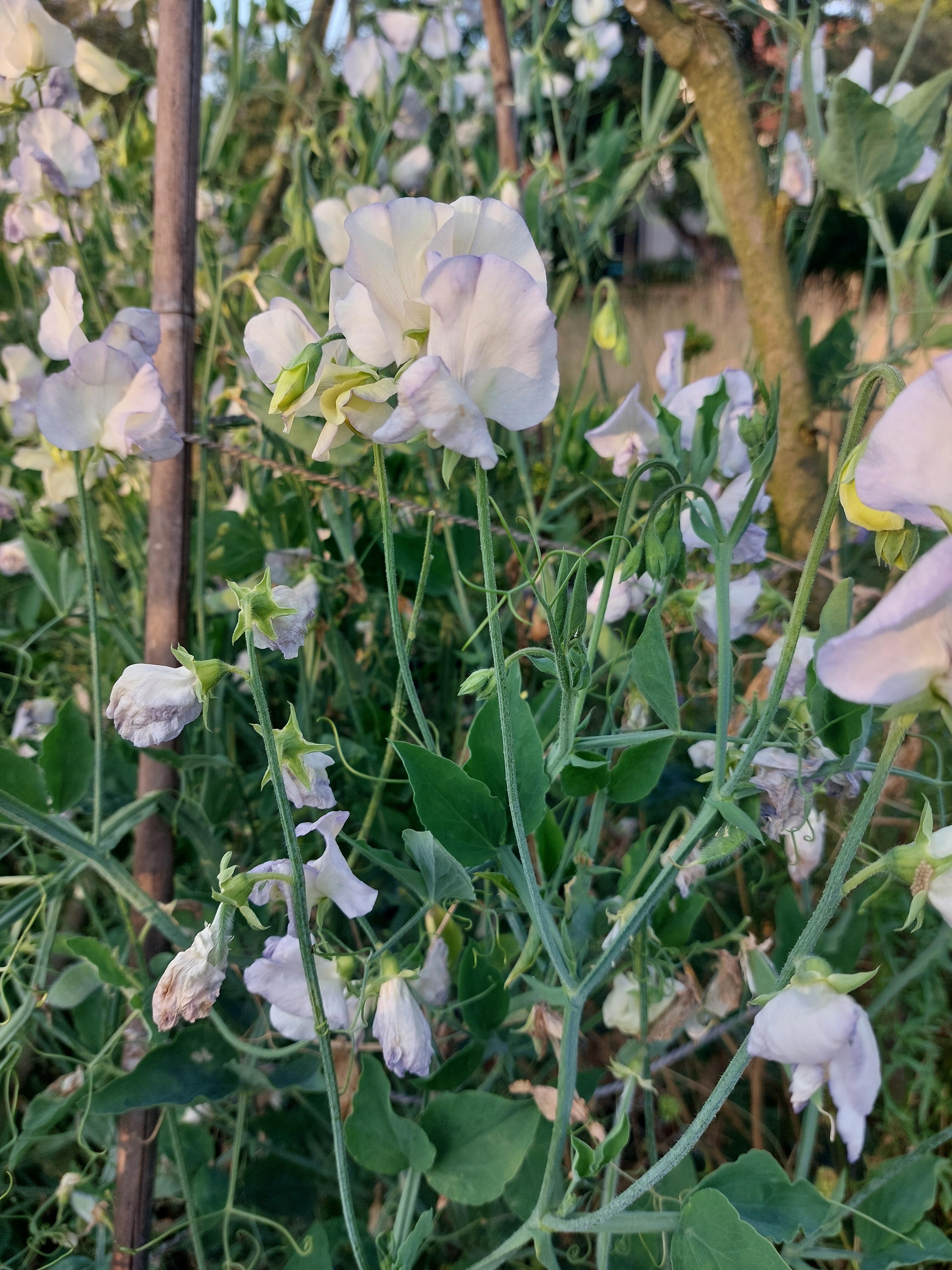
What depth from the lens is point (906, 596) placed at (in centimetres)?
26

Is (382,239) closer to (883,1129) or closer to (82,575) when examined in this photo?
(82,575)

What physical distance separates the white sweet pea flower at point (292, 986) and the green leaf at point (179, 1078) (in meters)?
0.11

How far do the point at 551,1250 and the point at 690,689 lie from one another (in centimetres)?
55

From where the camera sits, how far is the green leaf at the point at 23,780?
0.55 meters

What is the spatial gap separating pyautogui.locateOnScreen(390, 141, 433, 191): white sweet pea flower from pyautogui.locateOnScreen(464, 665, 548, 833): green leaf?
94 centimetres

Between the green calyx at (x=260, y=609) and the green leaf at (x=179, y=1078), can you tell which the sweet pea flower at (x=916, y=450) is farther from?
the green leaf at (x=179, y=1078)

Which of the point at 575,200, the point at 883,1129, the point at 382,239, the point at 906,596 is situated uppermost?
the point at 575,200

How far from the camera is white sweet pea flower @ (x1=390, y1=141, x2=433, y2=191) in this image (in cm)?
120

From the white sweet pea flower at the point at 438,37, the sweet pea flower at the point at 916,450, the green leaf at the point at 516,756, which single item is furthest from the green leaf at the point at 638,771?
the white sweet pea flower at the point at 438,37

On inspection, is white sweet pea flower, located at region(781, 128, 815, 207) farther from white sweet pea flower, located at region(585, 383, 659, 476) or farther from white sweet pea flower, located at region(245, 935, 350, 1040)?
white sweet pea flower, located at region(245, 935, 350, 1040)

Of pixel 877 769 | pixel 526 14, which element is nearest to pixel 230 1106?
pixel 877 769

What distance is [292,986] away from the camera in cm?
49

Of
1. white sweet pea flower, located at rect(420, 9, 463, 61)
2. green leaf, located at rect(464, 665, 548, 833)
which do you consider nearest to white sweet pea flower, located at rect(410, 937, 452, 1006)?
green leaf, located at rect(464, 665, 548, 833)

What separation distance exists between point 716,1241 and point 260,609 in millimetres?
368
